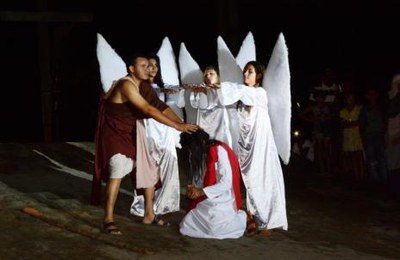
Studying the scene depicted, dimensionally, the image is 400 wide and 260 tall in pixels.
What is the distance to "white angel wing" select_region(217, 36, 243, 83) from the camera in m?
5.62

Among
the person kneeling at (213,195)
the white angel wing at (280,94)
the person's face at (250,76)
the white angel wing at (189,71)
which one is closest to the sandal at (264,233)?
the person kneeling at (213,195)

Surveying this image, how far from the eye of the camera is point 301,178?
866 cm

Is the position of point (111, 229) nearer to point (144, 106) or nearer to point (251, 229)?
point (144, 106)

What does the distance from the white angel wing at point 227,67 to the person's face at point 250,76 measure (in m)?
0.33

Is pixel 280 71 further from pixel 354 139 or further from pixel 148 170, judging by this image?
pixel 354 139

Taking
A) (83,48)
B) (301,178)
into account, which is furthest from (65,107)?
(301,178)

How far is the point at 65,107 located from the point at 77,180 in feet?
16.7

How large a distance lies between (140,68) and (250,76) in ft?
3.32

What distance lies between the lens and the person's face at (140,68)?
5.07 m

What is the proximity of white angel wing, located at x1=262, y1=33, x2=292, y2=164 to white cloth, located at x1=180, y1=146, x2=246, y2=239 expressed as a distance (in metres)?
0.70

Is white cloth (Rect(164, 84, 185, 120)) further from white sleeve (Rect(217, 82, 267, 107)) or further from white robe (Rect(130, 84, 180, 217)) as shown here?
white sleeve (Rect(217, 82, 267, 107))

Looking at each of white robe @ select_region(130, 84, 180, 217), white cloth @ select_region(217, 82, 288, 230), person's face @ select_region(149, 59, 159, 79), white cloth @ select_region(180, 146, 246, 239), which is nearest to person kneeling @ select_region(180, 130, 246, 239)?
white cloth @ select_region(180, 146, 246, 239)

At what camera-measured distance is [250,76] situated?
17.5 feet

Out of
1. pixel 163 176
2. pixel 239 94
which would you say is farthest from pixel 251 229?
pixel 239 94
